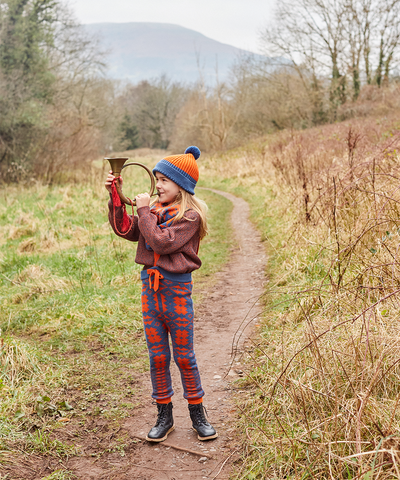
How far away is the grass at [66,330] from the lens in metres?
3.19

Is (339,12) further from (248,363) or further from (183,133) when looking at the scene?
(248,363)

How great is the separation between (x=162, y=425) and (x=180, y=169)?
5.65 ft

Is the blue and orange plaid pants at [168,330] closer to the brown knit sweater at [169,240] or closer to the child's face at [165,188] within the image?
the brown knit sweater at [169,240]

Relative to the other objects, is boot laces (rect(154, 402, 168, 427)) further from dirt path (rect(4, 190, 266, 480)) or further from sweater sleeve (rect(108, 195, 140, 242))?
sweater sleeve (rect(108, 195, 140, 242))

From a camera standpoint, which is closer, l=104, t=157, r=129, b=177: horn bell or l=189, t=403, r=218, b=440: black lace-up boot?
l=104, t=157, r=129, b=177: horn bell

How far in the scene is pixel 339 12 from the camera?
23.6 m

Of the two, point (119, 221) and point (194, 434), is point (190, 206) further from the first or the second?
point (194, 434)

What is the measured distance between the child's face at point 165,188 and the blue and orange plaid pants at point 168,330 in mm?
531

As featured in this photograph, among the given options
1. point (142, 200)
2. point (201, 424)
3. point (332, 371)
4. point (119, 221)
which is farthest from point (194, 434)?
point (142, 200)

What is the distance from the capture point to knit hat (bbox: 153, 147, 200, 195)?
9.10ft

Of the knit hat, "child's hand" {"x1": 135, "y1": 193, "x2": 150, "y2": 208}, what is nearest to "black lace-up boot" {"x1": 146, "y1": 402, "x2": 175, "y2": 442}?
"child's hand" {"x1": 135, "y1": 193, "x2": 150, "y2": 208}

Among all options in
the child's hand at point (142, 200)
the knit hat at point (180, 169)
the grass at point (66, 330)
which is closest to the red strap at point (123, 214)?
the child's hand at point (142, 200)

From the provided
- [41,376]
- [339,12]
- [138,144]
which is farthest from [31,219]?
[138,144]

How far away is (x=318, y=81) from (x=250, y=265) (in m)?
22.7
